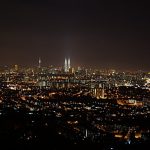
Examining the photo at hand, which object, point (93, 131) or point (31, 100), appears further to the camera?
point (31, 100)

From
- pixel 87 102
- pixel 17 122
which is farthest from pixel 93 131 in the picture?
pixel 87 102

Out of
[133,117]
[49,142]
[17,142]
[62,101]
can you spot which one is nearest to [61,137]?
[49,142]

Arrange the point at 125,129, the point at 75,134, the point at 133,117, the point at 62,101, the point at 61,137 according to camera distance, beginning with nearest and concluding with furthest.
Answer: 1. the point at 61,137
2. the point at 75,134
3. the point at 125,129
4. the point at 133,117
5. the point at 62,101

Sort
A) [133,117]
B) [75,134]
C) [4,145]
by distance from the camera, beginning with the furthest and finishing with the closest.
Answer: [133,117], [75,134], [4,145]

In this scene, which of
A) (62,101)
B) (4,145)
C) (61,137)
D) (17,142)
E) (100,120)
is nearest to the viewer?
(4,145)

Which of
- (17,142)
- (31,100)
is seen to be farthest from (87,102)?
(17,142)

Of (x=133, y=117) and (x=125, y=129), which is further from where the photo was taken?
(x=133, y=117)

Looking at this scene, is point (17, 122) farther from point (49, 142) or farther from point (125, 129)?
point (125, 129)

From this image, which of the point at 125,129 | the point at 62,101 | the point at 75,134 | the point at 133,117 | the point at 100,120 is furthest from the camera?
the point at 62,101

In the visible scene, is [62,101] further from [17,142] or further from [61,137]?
[17,142]
